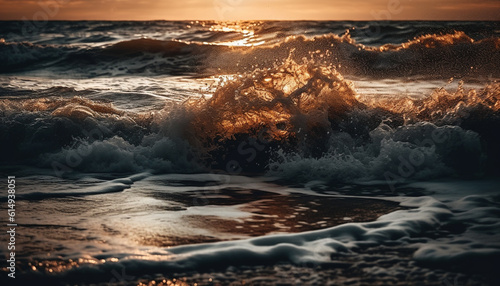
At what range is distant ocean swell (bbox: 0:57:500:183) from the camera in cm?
496

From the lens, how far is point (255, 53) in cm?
1549

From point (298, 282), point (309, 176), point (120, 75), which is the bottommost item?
point (298, 282)

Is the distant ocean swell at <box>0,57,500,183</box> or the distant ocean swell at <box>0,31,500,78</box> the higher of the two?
the distant ocean swell at <box>0,31,500,78</box>

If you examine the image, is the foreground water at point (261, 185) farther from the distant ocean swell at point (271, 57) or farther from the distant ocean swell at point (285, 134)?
the distant ocean swell at point (271, 57)

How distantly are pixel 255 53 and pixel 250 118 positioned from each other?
9.87m

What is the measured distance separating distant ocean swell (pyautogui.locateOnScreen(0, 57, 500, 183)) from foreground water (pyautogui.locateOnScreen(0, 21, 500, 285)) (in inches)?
0.7

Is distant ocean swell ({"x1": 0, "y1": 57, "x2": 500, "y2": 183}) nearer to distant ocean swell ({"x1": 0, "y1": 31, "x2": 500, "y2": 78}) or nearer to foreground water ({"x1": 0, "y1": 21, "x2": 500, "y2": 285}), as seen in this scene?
foreground water ({"x1": 0, "y1": 21, "x2": 500, "y2": 285})

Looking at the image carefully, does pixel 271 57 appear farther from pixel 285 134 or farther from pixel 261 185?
pixel 261 185

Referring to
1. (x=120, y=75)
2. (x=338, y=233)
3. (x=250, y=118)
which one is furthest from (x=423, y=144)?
(x=120, y=75)

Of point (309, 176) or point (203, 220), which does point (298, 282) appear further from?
point (309, 176)

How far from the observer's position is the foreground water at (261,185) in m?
2.75

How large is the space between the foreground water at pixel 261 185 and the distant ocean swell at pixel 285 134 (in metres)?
0.02

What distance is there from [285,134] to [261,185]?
1157 mm

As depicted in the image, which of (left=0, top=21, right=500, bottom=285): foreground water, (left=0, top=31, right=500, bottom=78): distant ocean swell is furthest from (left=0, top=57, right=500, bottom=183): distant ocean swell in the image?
(left=0, top=31, right=500, bottom=78): distant ocean swell
